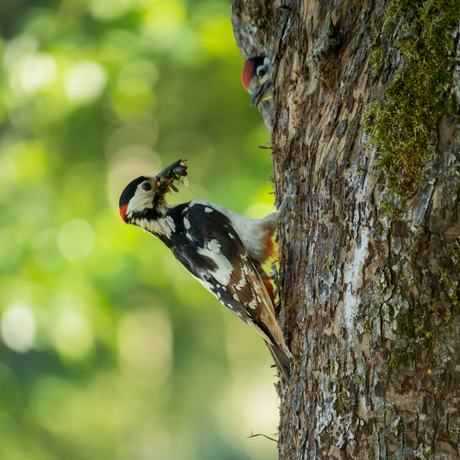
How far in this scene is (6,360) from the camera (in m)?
5.22

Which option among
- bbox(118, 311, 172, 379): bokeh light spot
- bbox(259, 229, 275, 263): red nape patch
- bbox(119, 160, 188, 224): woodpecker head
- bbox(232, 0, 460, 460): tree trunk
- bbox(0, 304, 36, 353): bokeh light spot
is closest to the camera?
bbox(232, 0, 460, 460): tree trunk

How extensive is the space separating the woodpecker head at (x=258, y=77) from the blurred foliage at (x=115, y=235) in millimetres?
942

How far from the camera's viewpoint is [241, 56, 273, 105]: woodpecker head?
99.7 inches

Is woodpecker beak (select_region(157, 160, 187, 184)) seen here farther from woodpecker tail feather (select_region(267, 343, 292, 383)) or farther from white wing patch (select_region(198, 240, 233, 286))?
woodpecker tail feather (select_region(267, 343, 292, 383))

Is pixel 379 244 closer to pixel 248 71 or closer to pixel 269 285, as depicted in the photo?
pixel 269 285

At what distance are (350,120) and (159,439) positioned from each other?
6.06 meters

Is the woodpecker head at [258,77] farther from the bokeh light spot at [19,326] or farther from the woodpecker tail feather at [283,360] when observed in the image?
the bokeh light spot at [19,326]

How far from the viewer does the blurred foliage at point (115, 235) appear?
3869mm

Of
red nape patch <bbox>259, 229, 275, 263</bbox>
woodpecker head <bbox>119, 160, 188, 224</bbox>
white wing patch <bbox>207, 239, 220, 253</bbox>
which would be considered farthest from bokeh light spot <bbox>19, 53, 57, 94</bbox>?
red nape patch <bbox>259, 229, 275, 263</bbox>

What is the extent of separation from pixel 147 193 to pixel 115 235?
1722 mm

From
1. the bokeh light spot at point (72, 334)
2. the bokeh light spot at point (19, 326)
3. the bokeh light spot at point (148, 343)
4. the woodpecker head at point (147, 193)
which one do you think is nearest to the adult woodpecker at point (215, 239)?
the woodpecker head at point (147, 193)

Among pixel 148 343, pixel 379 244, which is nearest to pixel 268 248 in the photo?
pixel 379 244

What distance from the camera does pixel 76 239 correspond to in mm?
3863

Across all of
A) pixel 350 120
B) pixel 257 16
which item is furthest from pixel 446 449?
pixel 257 16
